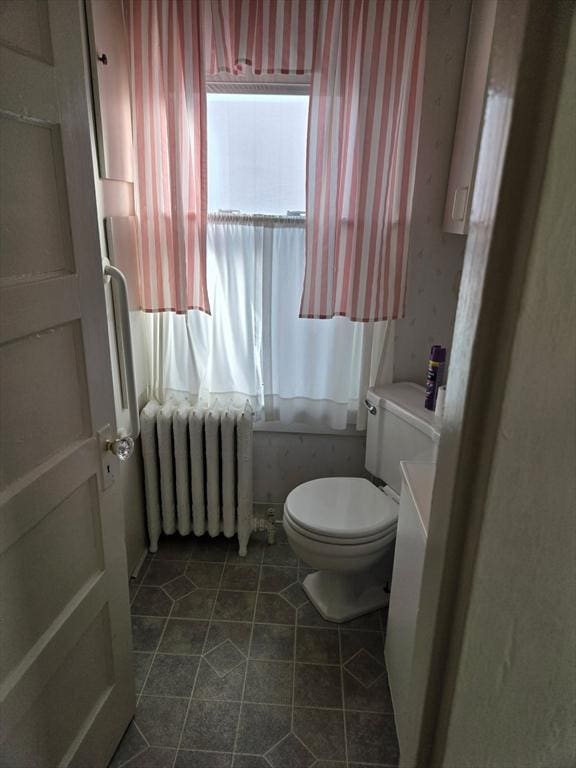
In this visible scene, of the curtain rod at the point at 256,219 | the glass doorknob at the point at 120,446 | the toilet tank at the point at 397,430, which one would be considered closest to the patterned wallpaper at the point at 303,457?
the toilet tank at the point at 397,430

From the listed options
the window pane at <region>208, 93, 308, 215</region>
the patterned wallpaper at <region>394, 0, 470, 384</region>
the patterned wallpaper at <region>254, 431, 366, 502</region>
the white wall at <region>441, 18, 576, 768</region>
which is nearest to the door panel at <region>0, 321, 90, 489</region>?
the white wall at <region>441, 18, 576, 768</region>

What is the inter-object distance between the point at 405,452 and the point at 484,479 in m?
1.63

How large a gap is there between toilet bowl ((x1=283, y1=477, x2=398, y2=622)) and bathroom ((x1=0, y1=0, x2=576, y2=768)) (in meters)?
0.01

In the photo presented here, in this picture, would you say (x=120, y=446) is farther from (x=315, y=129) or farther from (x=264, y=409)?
(x=315, y=129)

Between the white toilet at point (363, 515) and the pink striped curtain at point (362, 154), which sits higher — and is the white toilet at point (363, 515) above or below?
below

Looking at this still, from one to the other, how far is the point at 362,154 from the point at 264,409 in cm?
118

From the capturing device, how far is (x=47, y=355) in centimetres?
104

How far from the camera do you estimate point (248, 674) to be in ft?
5.84

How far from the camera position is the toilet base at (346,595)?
6.66 ft

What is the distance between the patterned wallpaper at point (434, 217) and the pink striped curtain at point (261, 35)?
1.60ft

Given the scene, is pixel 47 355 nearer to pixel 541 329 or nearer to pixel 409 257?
pixel 541 329

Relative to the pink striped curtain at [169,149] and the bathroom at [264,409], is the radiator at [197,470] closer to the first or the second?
the bathroom at [264,409]

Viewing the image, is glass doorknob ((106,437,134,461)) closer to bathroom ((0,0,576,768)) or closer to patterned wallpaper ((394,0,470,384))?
bathroom ((0,0,576,768))

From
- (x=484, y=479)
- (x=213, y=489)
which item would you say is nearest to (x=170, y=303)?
(x=213, y=489)
